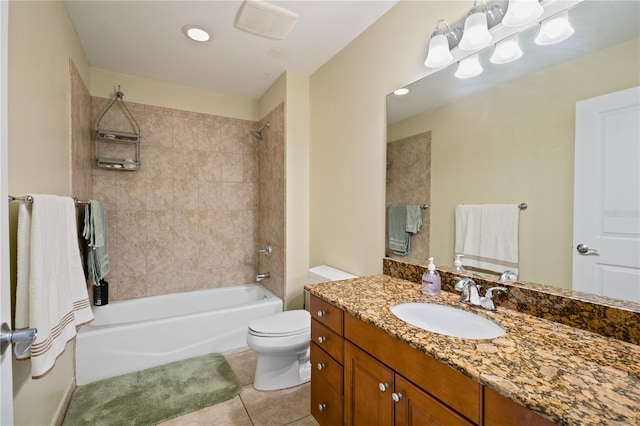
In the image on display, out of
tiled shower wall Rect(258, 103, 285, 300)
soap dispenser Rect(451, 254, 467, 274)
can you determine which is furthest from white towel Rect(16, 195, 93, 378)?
soap dispenser Rect(451, 254, 467, 274)

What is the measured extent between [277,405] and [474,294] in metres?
1.40

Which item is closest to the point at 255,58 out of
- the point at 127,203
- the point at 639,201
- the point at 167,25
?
the point at 167,25

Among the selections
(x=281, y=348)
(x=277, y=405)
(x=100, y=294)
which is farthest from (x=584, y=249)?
(x=100, y=294)

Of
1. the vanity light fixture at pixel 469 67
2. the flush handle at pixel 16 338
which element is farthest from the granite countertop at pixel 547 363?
the vanity light fixture at pixel 469 67

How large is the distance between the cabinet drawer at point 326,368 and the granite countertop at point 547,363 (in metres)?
0.36

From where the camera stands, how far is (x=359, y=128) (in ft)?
6.62

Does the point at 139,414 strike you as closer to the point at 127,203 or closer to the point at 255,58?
the point at 127,203

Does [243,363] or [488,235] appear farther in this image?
[243,363]

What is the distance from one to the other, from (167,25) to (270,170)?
1413 mm

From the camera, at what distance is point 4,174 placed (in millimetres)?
648

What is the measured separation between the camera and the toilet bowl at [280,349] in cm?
183

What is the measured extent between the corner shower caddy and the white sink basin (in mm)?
2680

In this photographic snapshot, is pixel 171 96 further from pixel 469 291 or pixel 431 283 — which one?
pixel 469 291

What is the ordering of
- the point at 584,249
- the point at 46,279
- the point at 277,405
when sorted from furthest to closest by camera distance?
the point at 277,405, the point at 46,279, the point at 584,249
